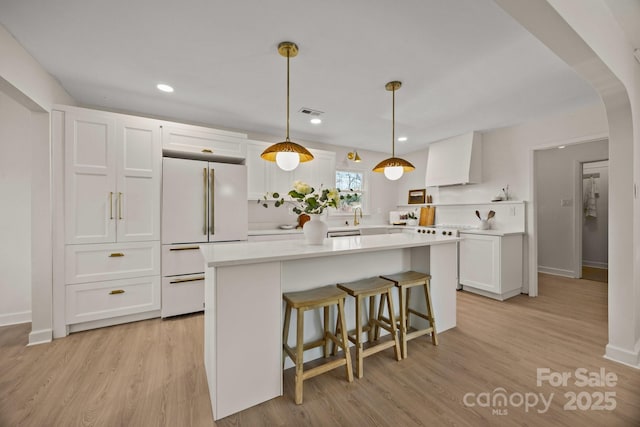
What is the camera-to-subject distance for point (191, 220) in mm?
3039

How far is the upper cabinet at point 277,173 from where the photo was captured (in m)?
3.88

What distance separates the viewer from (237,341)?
5.15ft

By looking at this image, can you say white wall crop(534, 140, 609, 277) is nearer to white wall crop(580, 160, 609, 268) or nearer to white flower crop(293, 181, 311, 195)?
white wall crop(580, 160, 609, 268)

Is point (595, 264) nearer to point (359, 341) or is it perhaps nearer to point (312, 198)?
point (359, 341)

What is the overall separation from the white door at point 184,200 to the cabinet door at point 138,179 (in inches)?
4.2

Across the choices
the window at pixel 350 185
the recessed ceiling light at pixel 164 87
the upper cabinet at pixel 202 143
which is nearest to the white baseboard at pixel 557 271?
the window at pixel 350 185

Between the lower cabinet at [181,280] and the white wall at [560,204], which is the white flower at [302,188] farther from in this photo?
the white wall at [560,204]

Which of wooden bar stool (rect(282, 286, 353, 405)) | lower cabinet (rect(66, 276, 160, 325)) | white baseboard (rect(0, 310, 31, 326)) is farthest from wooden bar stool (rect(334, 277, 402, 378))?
white baseboard (rect(0, 310, 31, 326))

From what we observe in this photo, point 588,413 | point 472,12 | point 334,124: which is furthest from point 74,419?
A: point 334,124

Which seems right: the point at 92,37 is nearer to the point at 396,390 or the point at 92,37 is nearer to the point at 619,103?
the point at 396,390

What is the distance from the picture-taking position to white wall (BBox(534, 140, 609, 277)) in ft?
15.1

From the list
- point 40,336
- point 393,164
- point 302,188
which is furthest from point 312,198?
point 40,336

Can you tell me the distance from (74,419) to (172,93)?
9.40ft

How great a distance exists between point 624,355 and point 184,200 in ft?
14.0
